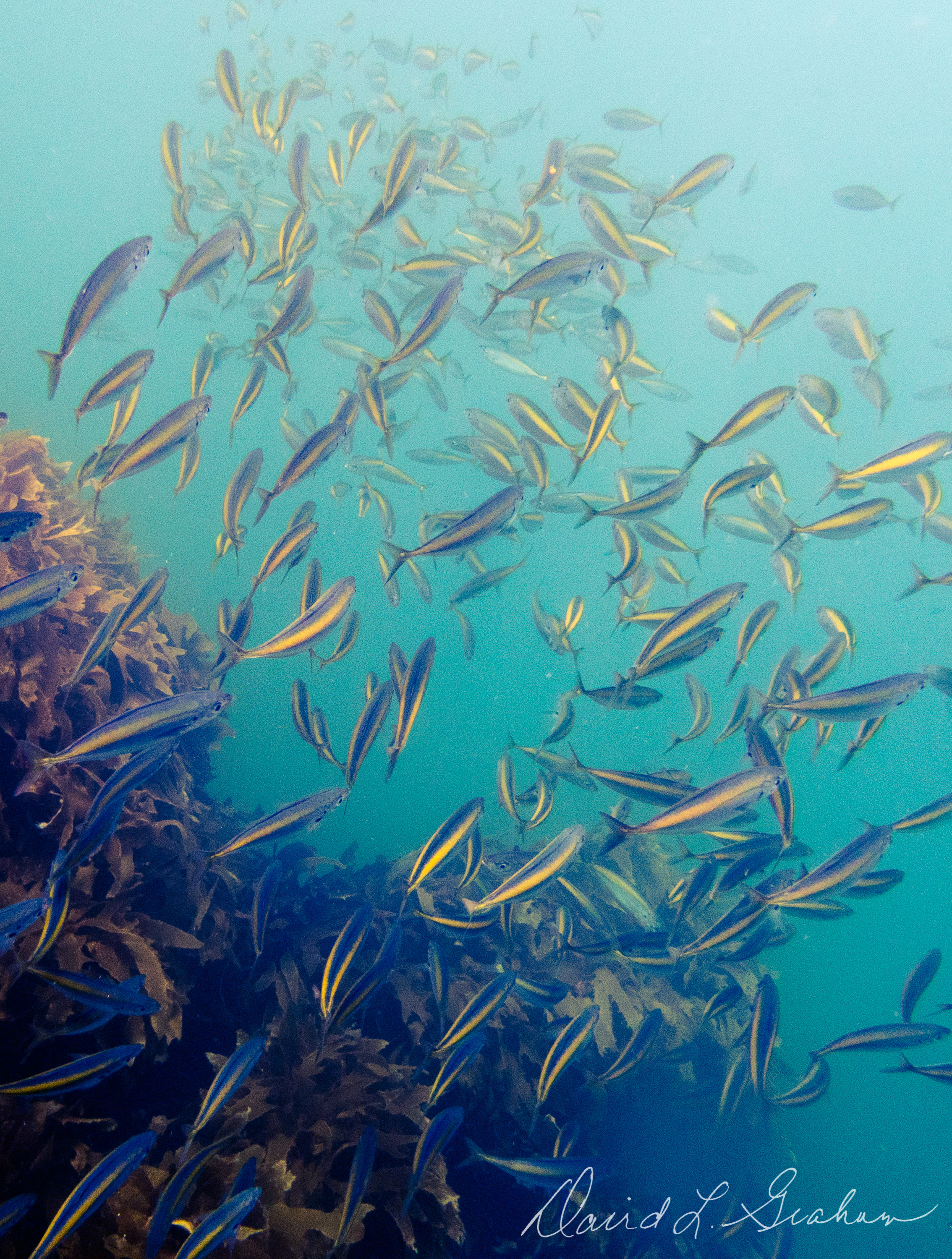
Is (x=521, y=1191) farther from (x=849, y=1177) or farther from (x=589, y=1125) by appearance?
(x=849, y=1177)

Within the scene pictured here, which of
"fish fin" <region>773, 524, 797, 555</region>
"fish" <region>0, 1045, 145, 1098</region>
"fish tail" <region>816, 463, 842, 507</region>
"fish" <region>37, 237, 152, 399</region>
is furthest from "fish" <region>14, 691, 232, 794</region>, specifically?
"fish tail" <region>816, 463, 842, 507</region>

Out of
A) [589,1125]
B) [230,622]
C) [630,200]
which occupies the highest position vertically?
[630,200]

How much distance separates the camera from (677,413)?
56.2 m

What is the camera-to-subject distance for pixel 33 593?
2039 millimetres

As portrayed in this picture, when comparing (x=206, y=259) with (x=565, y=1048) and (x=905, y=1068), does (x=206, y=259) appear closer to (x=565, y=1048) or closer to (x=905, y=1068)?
(x=565, y=1048)

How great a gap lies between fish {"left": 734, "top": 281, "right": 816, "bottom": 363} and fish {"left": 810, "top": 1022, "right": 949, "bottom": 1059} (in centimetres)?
395

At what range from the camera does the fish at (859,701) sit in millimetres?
2389

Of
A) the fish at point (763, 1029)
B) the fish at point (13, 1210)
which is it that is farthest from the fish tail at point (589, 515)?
the fish at point (13, 1210)

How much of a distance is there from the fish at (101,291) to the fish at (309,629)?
4.54 feet

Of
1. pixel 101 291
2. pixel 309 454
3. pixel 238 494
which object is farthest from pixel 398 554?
pixel 101 291

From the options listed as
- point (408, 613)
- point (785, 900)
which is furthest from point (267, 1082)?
point (408, 613)

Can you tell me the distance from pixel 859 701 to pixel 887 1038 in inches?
79.8

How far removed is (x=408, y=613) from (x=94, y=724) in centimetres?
2669

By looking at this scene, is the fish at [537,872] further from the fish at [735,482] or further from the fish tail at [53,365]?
the fish tail at [53,365]
